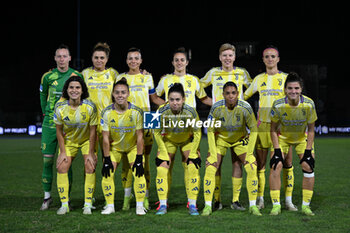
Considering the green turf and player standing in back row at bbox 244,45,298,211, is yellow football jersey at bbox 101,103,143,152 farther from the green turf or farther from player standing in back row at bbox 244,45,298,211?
player standing in back row at bbox 244,45,298,211

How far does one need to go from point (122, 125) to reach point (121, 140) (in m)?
0.20

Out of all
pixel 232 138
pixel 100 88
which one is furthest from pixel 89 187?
pixel 232 138

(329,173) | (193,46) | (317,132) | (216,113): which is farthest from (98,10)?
(216,113)

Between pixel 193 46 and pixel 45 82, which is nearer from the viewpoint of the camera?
pixel 45 82

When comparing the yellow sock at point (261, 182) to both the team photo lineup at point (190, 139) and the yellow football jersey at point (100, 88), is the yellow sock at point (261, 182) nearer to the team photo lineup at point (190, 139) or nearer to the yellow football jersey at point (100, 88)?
the team photo lineup at point (190, 139)

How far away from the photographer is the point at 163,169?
16.6 feet

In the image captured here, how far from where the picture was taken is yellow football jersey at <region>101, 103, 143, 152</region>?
514cm

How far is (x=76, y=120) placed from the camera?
16.8 ft

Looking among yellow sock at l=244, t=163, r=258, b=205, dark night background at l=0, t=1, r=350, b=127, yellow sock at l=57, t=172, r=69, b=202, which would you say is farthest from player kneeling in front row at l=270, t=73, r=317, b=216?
dark night background at l=0, t=1, r=350, b=127

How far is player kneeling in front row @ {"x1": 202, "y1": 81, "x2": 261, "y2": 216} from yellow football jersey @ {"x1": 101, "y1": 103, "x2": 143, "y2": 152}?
98 cm

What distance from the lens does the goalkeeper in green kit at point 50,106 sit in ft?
18.2

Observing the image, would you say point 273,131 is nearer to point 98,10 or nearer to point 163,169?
point 163,169

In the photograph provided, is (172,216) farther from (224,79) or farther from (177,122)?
(224,79)

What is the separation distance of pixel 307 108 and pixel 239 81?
109 centimetres
